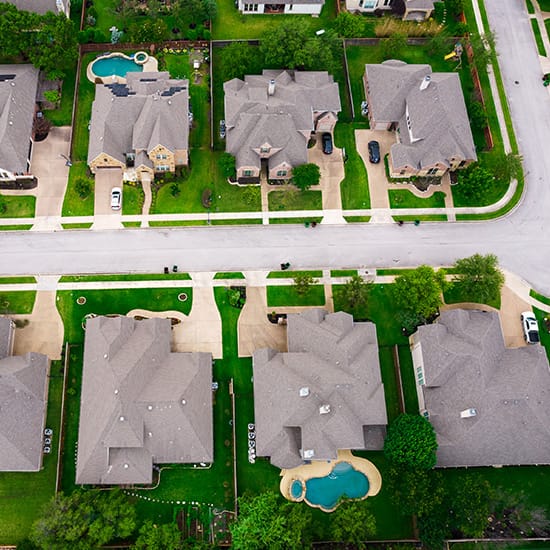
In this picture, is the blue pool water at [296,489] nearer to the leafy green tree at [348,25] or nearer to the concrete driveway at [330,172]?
the concrete driveway at [330,172]

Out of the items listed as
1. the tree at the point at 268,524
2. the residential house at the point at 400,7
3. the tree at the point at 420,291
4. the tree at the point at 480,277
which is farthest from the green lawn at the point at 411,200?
the tree at the point at 268,524

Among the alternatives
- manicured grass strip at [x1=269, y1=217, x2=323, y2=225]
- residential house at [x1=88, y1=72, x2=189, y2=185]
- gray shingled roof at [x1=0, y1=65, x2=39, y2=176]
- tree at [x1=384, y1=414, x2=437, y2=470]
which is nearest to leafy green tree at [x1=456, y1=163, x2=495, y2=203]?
manicured grass strip at [x1=269, y1=217, x2=323, y2=225]

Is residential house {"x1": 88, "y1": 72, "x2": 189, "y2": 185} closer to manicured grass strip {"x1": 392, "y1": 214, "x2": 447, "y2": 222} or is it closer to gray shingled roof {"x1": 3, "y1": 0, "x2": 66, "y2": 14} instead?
gray shingled roof {"x1": 3, "y1": 0, "x2": 66, "y2": 14}

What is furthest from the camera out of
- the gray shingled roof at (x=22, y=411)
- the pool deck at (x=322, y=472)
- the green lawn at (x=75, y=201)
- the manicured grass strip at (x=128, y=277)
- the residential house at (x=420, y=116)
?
the residential house at (x=420, y=116)

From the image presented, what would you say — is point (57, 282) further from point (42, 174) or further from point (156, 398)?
point (156, 398)

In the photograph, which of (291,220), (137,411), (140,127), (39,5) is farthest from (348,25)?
(137,411)

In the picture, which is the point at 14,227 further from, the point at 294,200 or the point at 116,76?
the point at 294,200
